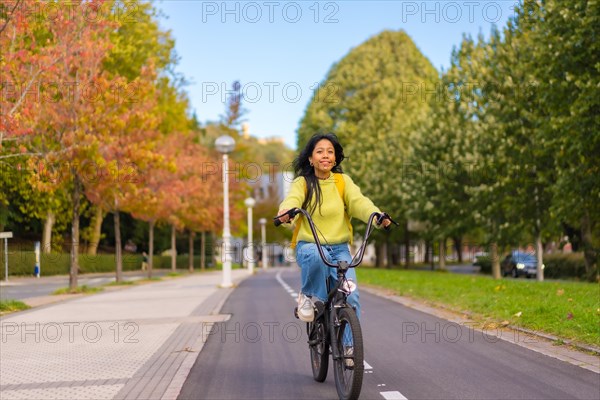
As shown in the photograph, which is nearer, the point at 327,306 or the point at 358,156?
the point at 327,306

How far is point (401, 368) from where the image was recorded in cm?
676

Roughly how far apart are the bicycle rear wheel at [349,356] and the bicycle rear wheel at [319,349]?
42 cm

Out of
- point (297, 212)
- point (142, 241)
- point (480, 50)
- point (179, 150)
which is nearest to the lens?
point (297, 212)

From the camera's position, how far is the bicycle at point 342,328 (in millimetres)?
4898

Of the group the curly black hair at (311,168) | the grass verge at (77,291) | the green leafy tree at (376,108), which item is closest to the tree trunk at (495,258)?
the green leafy tree at (376,108)

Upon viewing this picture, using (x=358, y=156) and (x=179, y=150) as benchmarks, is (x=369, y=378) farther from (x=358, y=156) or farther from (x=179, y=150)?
(x=358, y=156)

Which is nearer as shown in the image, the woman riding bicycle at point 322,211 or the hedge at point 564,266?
the woman riding bicycle at point 322,211

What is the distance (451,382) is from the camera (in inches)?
236

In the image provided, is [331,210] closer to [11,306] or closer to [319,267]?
[319,267]

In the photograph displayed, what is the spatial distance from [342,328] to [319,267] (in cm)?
55

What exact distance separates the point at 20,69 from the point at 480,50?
61.1 ft

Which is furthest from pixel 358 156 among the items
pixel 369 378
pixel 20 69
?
pixel 369 378

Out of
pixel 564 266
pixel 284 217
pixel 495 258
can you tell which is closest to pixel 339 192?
A: pixel 284 217

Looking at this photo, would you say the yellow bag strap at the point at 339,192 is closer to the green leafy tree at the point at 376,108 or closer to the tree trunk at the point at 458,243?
the tree trunk at the point at 458,243
